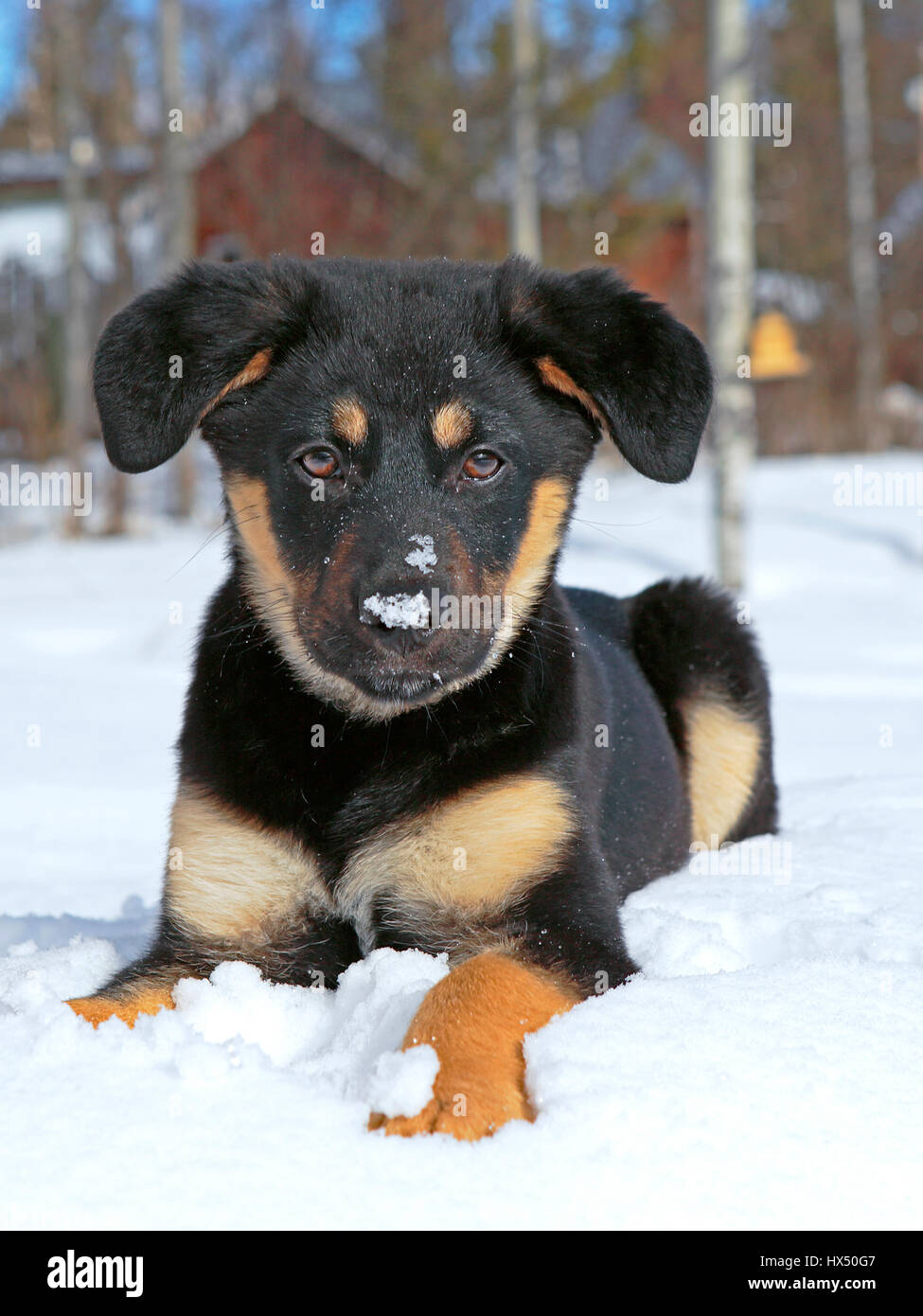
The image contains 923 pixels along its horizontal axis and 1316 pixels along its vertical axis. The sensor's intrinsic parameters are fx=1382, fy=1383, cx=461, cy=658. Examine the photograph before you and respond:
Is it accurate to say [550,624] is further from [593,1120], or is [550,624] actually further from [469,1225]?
[469,1225]

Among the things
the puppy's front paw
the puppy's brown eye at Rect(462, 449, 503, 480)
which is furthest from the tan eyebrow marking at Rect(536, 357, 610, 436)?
the puppy's front paw

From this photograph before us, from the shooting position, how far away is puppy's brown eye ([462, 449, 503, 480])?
292 cm

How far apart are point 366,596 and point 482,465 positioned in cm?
49

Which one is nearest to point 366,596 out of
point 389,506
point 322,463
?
point 389,506

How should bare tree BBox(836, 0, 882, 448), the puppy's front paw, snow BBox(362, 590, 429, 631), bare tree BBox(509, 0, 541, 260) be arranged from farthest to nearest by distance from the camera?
bare tree BBox(836, 0, 882, 448), bare tree BBox(509, 0, 541, 260), snow BBox(362, 590, 429, 631), the puppy's front paw

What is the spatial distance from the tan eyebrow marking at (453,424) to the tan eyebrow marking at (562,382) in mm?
302

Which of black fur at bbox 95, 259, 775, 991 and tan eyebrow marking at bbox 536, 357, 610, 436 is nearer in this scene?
black fur at bbox 95, 259, 775, 991

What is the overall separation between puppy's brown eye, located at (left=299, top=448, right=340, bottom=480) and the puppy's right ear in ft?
0.86

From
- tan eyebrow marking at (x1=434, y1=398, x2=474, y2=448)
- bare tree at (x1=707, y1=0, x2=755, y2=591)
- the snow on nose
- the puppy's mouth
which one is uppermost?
bare tree at (x1=707, y1=0, x2=755, y2=591)

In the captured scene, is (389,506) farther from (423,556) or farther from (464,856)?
(464,856)

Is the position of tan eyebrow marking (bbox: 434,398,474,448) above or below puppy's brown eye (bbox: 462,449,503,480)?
above

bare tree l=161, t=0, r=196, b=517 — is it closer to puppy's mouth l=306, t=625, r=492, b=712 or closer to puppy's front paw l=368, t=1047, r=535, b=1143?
puppy's mouth l=306, t=625, r=492, b=712

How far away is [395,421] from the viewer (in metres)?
2.83
